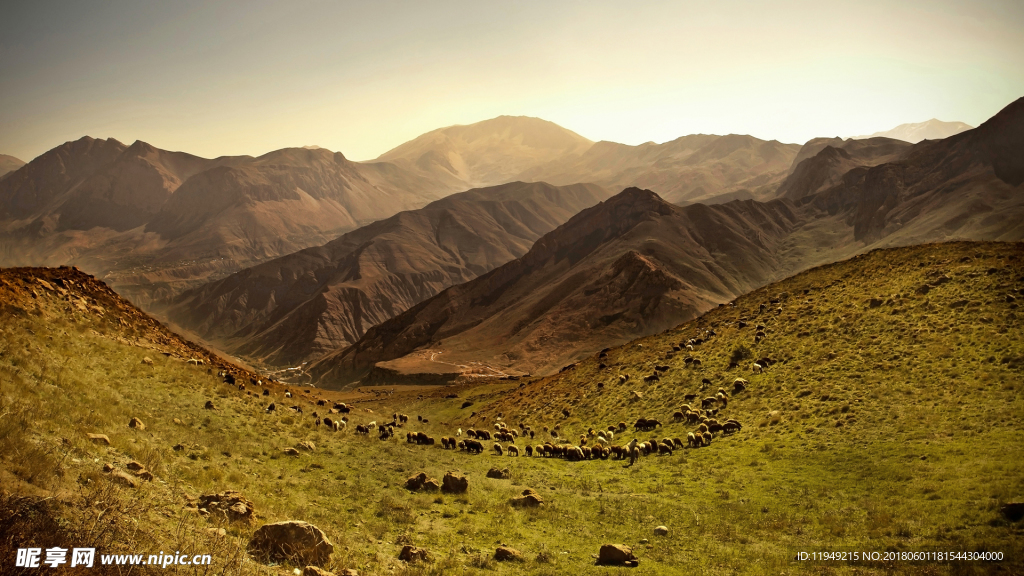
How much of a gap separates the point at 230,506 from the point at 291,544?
2.39 m

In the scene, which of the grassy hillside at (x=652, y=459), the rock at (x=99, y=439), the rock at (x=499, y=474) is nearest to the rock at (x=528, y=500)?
the grassy hillside at (x=652, y=459)

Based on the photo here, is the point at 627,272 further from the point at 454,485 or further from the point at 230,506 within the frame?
the point at 230,506

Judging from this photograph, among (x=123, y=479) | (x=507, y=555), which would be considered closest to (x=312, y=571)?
(x=123, y=479)

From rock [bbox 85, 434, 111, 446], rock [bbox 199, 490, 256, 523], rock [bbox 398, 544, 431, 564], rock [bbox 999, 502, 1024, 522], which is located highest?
rock [bbox 85, 434, 111, 446]

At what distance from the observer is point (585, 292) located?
13012 centimetres

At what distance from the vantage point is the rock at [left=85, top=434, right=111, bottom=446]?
1293cm

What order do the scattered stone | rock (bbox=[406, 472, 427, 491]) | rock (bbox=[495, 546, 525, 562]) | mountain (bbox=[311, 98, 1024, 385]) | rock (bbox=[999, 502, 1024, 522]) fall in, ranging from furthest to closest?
mountain (bbox=[311, 98, 1024, 385]), rock (bbox=[406, 472, 427, 491]), rock (bbox=[999, 502, 1024, 522]), rock (bbox=[495, 546, 525, 562]), the scattered stone

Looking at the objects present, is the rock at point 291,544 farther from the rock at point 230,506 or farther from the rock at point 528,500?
the rock at point 528,500

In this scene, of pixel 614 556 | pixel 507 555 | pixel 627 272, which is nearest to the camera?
pixel 507 555

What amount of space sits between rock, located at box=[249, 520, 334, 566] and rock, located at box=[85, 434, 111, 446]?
5704mm

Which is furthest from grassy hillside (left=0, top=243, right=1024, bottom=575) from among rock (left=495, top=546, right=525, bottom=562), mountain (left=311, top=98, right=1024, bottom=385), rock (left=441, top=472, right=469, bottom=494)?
mountain (left=311, top=98, right=1024, bottom=385)

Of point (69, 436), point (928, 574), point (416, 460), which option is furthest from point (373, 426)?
point (928, 574)

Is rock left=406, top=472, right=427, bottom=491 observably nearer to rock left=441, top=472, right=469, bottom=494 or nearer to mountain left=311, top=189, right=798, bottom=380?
rock left=441, top=472, right=469, bottom=494

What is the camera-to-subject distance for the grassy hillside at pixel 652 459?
39.0 feet
